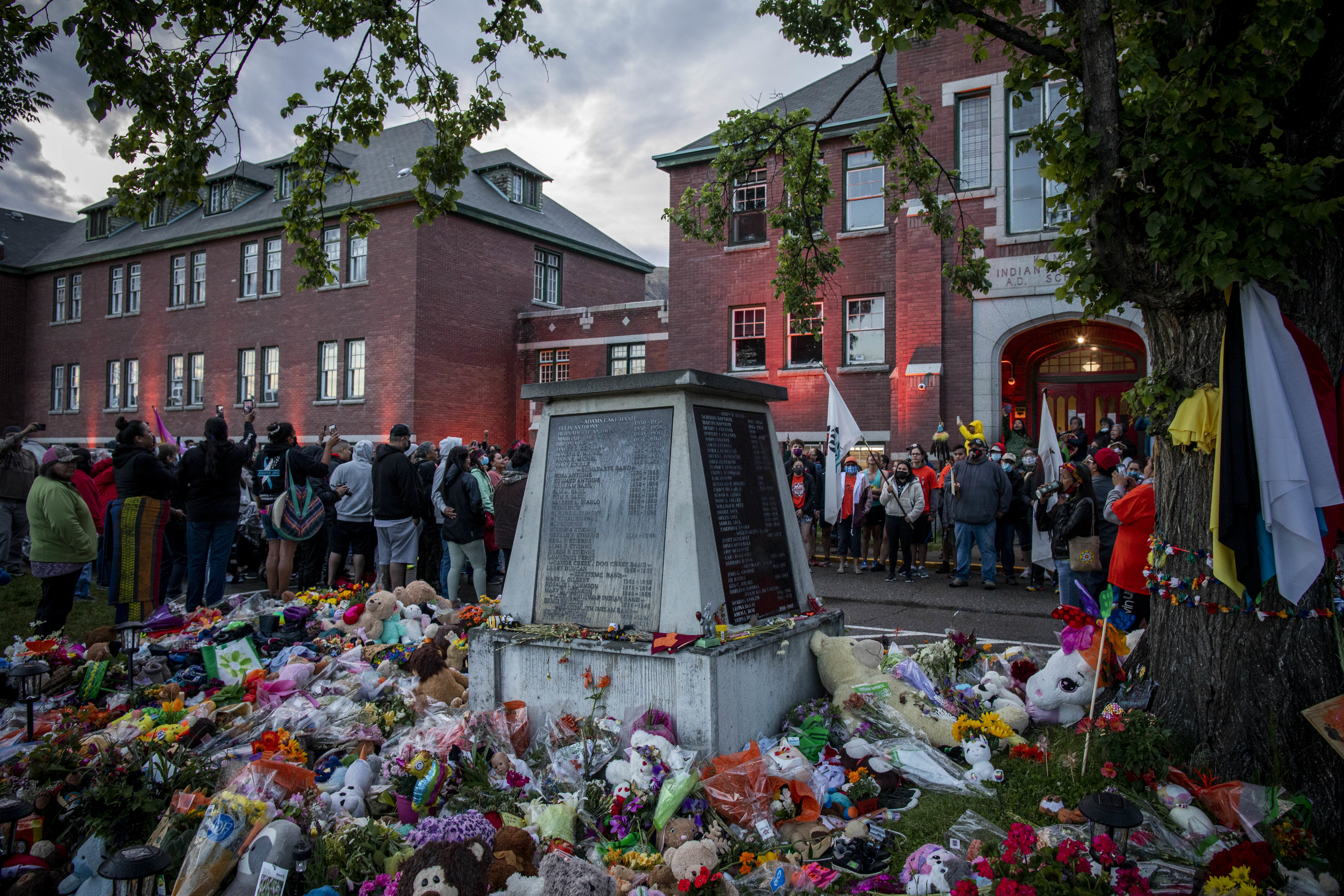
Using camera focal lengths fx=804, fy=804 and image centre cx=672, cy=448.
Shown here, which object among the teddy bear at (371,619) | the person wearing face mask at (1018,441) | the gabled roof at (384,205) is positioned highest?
the gabled roof at (384,205)

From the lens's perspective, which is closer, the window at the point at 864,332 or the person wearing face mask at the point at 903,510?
the person wearing face mask at the point at 903,510

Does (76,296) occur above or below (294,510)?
above

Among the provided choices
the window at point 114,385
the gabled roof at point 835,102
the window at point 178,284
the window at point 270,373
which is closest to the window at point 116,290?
the window at point 114,385

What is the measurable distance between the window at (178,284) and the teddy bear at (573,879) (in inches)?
1311

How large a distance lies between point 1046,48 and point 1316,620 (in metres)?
3.40

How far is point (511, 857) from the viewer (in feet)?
11.1

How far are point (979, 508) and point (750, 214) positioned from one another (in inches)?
467

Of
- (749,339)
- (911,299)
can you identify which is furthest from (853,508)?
(749,339)

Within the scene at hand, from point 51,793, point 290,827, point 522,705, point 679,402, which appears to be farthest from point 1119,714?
point 51,793

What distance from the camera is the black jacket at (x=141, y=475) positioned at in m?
7.40

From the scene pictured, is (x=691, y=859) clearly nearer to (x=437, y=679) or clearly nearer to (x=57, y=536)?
(x=437, y=679)

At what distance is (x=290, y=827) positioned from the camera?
11.5ft

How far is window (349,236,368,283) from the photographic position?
84.8ft

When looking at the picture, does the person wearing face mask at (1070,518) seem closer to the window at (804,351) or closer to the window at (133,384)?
the window at (804,351)
